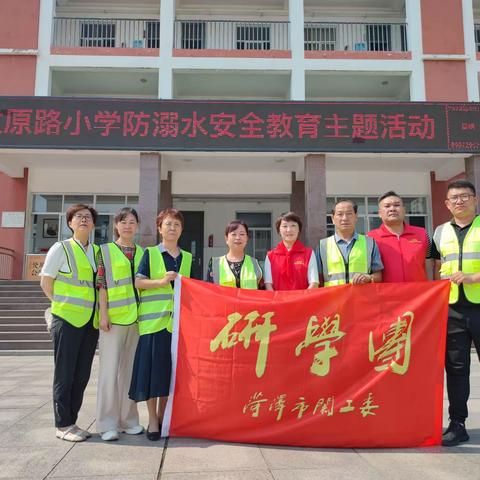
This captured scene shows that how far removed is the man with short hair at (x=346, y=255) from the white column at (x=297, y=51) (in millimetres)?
10162

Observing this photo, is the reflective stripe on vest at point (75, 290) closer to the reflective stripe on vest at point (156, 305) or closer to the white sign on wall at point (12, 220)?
the reflective stripe on vest at point (156, 305)

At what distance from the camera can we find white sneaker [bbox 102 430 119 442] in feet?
10.2

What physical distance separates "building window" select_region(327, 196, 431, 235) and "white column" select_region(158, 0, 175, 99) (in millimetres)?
5737

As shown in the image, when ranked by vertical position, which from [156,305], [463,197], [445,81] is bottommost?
[156,305]

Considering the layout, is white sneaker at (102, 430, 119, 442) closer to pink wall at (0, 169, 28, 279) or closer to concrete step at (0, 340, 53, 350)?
concrete step at (0, 340, 53, 350)

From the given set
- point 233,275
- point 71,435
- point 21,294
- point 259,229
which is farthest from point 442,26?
point 71,435

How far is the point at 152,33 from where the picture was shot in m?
14.9

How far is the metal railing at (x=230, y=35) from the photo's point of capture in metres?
14.9

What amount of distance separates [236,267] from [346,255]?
34.1 inches

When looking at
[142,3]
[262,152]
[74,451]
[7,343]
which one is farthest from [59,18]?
[74,451]

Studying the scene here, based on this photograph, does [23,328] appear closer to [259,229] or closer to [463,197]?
[259,229]

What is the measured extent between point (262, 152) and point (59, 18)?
8578mm

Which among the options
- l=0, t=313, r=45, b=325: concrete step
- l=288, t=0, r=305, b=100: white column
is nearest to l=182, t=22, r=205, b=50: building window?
l=288, t=0, r=305, b=100: white column

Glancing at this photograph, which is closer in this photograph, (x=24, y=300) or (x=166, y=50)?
(x=24, y=300)
